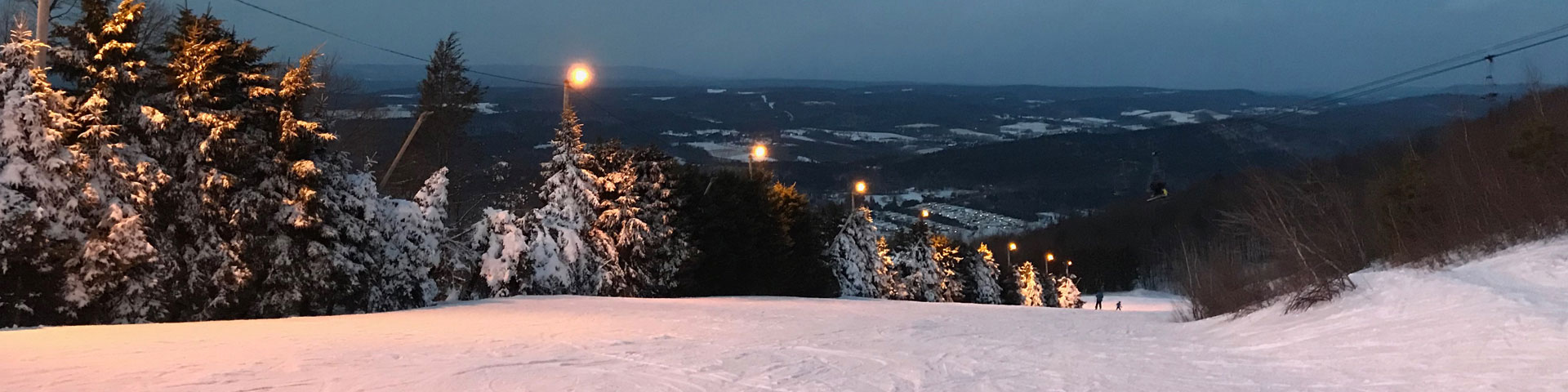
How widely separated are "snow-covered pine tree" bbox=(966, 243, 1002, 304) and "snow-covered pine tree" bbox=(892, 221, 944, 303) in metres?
12.9

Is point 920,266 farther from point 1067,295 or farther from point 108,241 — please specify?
point 108,241

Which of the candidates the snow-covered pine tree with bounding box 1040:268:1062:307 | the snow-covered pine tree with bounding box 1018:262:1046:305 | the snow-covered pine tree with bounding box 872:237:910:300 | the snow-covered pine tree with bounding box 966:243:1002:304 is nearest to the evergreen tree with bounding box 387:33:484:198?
the snow-covered pine tree with bounding box 872:237:910:300

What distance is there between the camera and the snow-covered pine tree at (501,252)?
1099 inches

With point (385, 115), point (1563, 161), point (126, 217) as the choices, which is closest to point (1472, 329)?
point (1563, 161)

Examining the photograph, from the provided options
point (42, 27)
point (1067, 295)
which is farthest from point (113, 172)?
point (1067, 295)

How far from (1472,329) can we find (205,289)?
703 inches

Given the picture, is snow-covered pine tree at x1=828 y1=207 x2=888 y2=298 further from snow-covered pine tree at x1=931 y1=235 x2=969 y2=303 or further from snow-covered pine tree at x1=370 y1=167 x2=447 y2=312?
snow-covered pine tree at x1=370 y1=167 x2=447 y2=312

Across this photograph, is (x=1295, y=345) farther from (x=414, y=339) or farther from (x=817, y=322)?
(x=414, y=339)

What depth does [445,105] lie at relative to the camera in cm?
5000

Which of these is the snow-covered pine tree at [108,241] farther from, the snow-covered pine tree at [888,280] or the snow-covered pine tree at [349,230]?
the snow-covered pine tree at [888,280]

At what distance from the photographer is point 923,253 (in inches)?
2408

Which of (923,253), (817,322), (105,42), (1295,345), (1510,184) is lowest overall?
(923,253)

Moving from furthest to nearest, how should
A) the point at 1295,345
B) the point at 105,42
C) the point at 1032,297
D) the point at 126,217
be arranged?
the point at 1032,297
the point at 105,42
the point at 126,217
the point at 1295,345

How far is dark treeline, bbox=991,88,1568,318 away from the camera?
636 inches
